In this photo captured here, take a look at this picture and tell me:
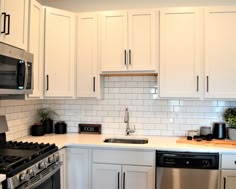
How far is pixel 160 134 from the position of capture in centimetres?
307

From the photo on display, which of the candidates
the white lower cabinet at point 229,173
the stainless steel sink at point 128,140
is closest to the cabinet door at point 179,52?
the stainless steel sink at point 128,140

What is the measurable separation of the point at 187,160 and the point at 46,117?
179 centimetres

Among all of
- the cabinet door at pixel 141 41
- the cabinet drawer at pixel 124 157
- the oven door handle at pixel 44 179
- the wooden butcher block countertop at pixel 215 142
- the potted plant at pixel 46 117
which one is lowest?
the oven door handle at pixel 44 179

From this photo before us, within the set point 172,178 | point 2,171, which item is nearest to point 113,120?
point 172,178

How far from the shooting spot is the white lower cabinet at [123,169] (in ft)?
8.16

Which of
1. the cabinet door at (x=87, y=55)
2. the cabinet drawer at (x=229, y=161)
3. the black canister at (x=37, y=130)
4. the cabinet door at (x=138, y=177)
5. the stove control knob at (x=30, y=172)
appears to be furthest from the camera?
the black canister at (x=37, y=130)

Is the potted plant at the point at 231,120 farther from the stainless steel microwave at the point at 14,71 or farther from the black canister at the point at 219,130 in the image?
the stainless steel microwave at the point at 14,71

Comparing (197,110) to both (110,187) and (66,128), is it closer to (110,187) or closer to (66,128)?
(110,187)

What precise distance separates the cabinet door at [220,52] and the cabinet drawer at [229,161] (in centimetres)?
Result: 64

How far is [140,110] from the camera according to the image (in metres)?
3.11

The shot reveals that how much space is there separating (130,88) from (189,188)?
131cm

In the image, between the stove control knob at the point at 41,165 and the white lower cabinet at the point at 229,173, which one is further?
the white lower cabinet at the point at 229,173

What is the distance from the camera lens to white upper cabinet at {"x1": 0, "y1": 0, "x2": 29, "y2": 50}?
6.62ft

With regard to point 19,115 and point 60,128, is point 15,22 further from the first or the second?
point 60,128
